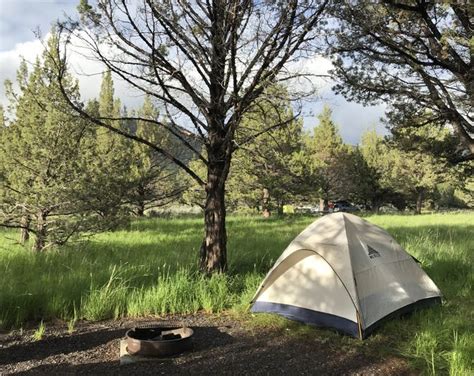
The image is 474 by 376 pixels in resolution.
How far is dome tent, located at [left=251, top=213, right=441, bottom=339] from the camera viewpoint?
5371mm

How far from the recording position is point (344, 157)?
38719mm

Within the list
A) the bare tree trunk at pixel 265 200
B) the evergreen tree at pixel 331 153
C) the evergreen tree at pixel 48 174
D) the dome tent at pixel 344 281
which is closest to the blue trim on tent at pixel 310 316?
the dome tent at pixel 344 281

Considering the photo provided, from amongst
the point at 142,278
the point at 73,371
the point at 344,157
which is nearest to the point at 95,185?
the point at 142,278

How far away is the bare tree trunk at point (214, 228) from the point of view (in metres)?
7.32

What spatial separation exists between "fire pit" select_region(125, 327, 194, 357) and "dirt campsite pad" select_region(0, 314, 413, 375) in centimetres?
10

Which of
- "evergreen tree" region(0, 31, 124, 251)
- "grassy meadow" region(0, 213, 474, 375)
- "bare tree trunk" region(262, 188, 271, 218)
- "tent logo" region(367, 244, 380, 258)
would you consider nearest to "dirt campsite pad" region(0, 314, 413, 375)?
"grassy meadow" region(0, 213, 474, 375)

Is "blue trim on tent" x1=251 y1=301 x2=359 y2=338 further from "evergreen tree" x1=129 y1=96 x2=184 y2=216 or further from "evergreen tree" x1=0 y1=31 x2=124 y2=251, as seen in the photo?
"evergreen tree" x1=129 y1=96 x2=184 y2=216

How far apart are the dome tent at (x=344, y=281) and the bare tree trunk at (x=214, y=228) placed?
4.40 ft

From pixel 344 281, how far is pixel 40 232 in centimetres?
744

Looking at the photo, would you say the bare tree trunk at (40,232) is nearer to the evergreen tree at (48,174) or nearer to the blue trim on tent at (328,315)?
the evergreen tree at (48,174)

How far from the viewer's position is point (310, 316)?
561 cm

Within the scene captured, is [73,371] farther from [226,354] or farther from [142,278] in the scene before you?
[142,278]

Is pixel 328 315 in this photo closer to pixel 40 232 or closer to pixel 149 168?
pixel 40 232

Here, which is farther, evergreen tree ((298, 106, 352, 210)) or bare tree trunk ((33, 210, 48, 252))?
evergreen tree ((298, 106, 352, 210))
